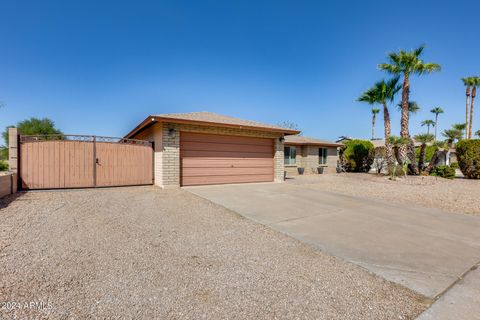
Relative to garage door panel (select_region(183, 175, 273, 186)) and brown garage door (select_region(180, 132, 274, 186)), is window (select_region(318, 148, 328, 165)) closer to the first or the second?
brown garage door (select_region(180, 132, 274, 186))

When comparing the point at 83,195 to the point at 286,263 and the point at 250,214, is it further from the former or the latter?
the point at 286,263

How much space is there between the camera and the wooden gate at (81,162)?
7520 mm

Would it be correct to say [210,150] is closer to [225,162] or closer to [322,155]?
[225,162]

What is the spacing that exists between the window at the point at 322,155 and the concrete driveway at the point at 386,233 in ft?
41.0

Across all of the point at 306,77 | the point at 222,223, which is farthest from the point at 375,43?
the point at 222,223

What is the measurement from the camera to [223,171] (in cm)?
1007

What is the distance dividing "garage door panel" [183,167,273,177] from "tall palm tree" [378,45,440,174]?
10.8 meters

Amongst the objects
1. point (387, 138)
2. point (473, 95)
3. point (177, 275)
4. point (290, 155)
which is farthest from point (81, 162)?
point (473, 95)

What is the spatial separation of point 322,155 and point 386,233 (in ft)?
52.3

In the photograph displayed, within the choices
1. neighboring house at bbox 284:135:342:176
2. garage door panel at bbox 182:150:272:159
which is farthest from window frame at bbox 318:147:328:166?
garage door panel at bbox 182:150:272:159

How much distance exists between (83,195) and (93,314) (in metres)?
6.48

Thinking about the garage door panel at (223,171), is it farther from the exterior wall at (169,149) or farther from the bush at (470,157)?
the bush at (470,157)

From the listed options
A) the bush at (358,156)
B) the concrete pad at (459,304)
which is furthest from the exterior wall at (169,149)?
the bush at (358,156)

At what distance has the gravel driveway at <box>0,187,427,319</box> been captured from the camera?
193 centimetres
